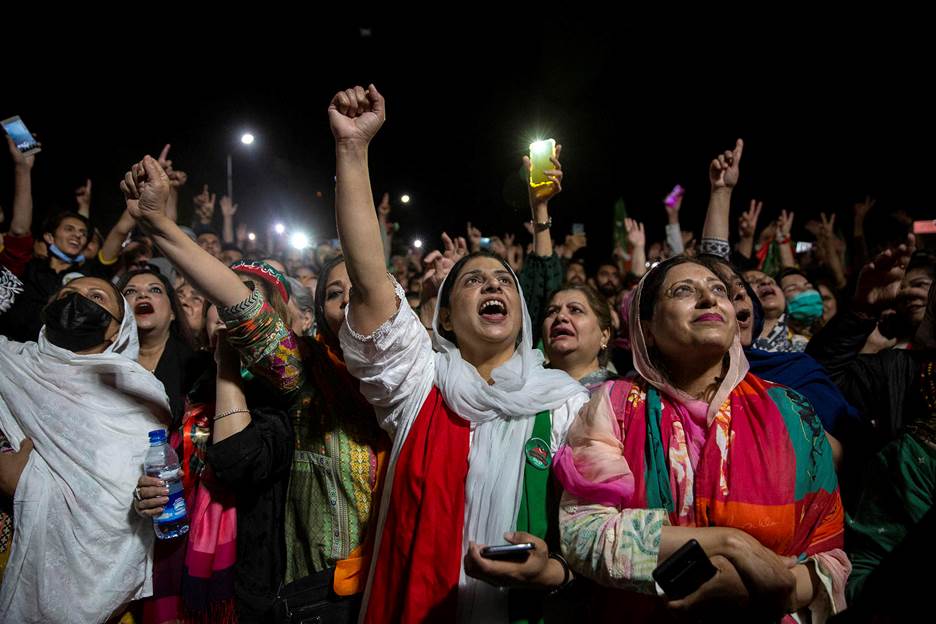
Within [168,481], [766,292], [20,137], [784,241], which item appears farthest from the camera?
[784,241]

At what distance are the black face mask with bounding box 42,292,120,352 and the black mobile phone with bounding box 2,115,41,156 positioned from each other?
8.63 feet

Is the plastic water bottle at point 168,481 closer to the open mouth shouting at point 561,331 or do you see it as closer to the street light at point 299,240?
the open mouth shouting at point 561,331

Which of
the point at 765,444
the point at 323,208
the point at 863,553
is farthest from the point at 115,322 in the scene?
the point at 323,208

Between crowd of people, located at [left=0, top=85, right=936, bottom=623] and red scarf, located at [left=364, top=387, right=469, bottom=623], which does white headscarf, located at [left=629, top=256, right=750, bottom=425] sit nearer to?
crowd of people, located at [left=0, top=85, right=936, bottom=623]

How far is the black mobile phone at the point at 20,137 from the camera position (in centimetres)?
384

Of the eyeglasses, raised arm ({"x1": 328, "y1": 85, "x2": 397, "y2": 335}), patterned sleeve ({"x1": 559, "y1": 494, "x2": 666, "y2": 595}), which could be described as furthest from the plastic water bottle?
the eyeglasses

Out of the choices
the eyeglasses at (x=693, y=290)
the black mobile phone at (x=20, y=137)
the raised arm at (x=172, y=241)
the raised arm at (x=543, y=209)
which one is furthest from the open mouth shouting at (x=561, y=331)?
the black mobile phone at (x=20, y=137)

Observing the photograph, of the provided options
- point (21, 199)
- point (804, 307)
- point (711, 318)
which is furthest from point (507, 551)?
point (21, 199)

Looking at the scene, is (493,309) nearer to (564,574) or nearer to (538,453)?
(538,453)

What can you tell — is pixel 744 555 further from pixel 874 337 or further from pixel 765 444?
pixel 874 337

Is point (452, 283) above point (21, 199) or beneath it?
beneath

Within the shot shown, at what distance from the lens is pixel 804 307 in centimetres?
351

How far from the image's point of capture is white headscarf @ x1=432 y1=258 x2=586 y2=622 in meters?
1.58

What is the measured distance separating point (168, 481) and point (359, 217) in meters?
1.30
